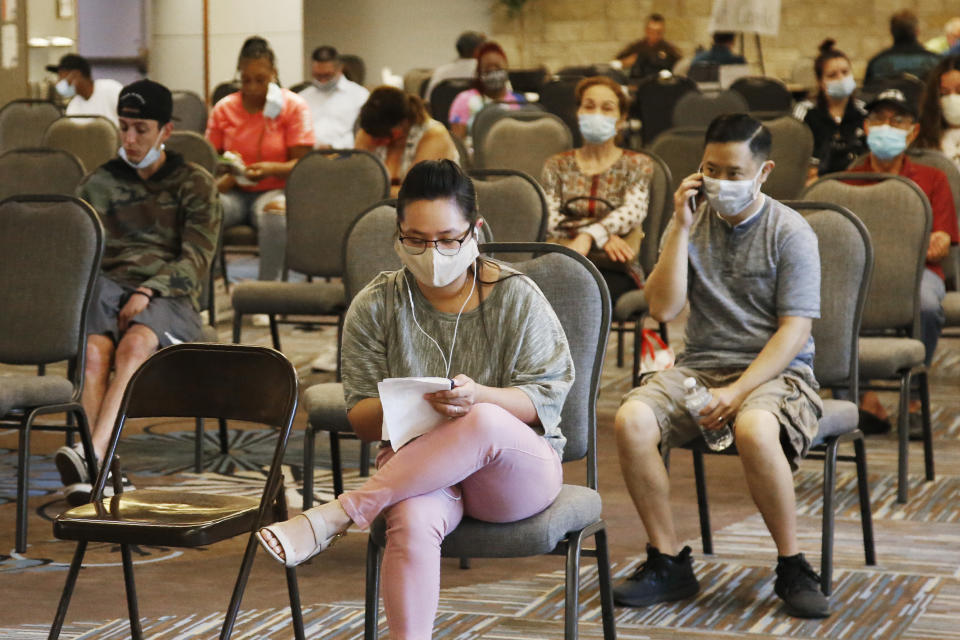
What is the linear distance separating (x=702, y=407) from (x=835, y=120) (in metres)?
4.19

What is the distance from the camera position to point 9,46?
10.9 m

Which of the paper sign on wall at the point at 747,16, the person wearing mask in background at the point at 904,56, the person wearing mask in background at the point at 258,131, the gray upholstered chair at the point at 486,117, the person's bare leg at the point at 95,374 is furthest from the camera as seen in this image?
the person wearing mask in background at the point at 904,56

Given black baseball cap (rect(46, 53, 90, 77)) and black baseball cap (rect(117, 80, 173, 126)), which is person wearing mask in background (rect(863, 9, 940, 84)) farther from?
black baseball cap (rect(117, 80, 173, 126))

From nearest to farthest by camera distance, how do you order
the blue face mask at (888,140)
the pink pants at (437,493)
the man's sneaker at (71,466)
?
the pink pants at (437,493) → the man's sneaker at (71,466) → the blue face mask at (888,140)

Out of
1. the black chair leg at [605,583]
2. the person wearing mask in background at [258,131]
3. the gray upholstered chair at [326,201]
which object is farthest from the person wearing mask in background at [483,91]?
the black chair leg at [605,583]

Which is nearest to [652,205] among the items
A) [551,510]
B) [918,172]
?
[918,172]

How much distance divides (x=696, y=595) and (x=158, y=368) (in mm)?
1409

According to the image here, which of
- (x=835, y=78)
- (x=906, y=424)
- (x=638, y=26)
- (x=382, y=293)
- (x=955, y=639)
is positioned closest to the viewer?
(x=382, y=293)

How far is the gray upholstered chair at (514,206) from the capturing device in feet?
16.4

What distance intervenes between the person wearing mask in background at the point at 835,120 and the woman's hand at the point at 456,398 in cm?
464

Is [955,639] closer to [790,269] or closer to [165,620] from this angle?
[790,269]

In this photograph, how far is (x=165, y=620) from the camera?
332 centimetres

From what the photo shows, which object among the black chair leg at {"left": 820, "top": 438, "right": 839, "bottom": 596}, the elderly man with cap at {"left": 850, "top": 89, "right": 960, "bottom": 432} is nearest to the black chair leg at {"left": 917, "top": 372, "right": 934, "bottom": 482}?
the elderly man with cap at {"left": 850, "top": 89, "right": 960, "bottom": 432}

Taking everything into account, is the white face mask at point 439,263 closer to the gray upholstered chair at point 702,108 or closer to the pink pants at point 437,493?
the pink pants at point 437,493
